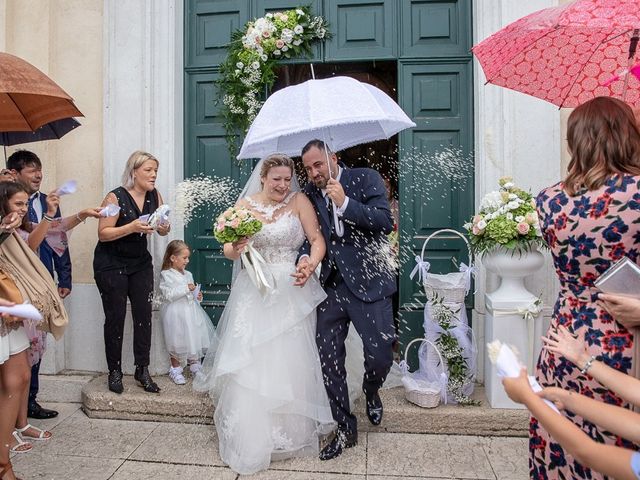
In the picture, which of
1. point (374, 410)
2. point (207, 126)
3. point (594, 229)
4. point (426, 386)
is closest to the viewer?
point (594, 229)

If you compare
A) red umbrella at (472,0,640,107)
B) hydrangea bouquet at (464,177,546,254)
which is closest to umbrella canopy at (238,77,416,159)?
red umbrella at (472,0,640,107)

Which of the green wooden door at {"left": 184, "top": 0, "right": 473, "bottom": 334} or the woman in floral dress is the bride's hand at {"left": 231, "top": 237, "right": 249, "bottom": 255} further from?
the woman in floral dress

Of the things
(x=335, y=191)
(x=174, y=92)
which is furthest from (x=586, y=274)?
(x=174, y=92)

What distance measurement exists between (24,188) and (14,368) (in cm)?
108

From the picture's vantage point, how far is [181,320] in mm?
5207

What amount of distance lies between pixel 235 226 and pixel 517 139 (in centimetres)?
266

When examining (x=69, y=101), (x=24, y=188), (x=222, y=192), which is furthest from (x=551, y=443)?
(x=222, y=192)

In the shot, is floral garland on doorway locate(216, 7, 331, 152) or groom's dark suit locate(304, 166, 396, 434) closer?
groom's dark suit locate(304, 166, 396, 434)

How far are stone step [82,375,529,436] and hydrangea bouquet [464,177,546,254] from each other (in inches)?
50.8

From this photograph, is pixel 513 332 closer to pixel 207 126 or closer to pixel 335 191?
pixel 335 191

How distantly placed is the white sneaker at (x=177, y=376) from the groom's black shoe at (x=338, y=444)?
1727 millimetres

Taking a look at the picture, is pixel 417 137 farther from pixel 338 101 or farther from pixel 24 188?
pixel 24 188

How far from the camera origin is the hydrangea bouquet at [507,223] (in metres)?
4.46

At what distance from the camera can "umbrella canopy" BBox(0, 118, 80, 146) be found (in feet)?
14.4
